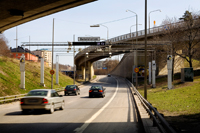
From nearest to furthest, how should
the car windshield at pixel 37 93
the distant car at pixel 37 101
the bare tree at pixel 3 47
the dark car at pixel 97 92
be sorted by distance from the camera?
the distant car at pixel 37 101 → the car windshield at pixel 37 93 → the dark car at pixel 97 92 → the bare tree at pixel 3 47

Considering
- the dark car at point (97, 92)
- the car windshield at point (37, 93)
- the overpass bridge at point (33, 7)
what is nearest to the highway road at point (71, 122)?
the car windshield at point (37, 93)

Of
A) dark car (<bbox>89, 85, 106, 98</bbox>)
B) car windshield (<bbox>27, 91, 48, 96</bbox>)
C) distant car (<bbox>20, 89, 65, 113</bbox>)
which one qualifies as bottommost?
dark car (<bbox>89, 85, 106, 98</bbox>)

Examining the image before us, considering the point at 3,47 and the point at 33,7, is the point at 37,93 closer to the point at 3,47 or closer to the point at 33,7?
the point at 33,7

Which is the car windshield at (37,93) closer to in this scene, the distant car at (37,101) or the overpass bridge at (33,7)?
the distant car at (37,101)

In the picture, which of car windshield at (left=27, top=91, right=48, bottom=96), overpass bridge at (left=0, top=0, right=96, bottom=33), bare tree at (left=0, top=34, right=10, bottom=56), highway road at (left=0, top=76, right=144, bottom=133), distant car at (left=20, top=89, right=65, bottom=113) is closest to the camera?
highway road at (left=0, top=76, right=144, bottom=133)

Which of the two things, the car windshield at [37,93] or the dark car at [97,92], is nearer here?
the car windshield at [37,93]

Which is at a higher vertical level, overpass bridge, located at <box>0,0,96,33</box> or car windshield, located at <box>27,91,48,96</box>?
overpass bridge, located at <box>0,0,96,33</box>

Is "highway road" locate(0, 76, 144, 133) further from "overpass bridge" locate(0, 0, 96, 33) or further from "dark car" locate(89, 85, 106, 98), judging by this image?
"dark car" locate(89, 85, 106, 98)

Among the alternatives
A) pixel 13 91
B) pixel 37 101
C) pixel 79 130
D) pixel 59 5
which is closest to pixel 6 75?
pixel 13 91

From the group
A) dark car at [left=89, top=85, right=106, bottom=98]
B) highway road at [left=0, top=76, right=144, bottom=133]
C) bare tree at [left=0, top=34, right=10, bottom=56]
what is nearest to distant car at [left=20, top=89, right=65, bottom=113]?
highway road at [left=0, top=76, right=144, bottom=133]

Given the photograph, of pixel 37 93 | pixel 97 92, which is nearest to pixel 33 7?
pixel 37 93

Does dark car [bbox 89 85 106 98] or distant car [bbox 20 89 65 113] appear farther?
dark car [bbox 89 85 106 98]

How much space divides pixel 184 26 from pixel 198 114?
37765mm

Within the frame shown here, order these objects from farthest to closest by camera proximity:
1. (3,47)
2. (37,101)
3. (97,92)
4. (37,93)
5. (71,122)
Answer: (3,47) < (97,92) < (37,93) < (37,101) < (71,122)
